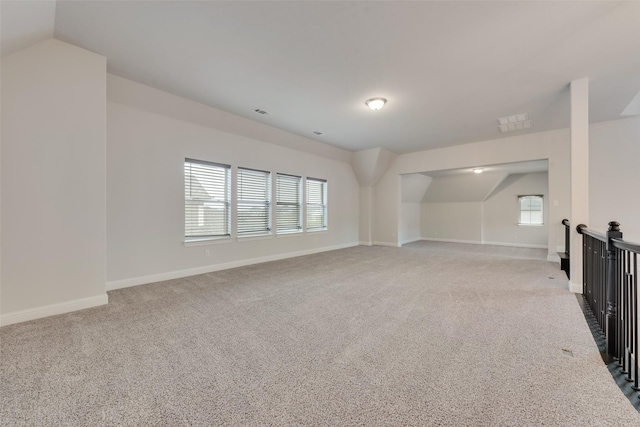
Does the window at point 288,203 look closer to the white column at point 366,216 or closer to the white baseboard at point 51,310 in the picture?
the white column at point 366,216

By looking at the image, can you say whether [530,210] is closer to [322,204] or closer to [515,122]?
[515,122]

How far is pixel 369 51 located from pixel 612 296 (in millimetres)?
3016

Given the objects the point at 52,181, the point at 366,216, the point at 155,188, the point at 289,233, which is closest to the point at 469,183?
the point at 366,216

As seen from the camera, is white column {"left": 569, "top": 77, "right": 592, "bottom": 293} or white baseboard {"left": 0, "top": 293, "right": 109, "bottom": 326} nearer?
white baseboard {"left": 0, "top": 293, "right": 109, "bottom": 326}

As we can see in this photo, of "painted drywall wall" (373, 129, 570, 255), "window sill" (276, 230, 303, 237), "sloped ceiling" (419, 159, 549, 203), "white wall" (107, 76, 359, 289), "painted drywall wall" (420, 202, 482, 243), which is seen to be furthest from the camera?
"painted drywall wall" (420, 202, 482, 243)

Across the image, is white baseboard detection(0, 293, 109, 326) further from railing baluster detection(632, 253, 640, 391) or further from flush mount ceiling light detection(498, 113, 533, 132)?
flush mount ceiling light detection(498, 113, 533, 132)

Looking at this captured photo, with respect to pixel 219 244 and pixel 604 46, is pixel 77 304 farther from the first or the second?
pixel 604 46

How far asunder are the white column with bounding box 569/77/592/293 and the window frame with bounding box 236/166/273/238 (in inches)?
194

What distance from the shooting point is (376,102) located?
3.97m

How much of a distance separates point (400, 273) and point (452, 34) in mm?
3421

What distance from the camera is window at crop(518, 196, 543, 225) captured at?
8.15 meters

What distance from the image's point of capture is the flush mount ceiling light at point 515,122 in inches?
186

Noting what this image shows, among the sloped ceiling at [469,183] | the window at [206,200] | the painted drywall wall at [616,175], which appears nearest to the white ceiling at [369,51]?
the painted drywall wall at [616,175]

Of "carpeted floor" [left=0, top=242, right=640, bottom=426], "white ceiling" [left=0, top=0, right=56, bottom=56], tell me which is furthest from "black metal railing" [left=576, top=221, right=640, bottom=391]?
"white ceiling" [left=0, top=0, right=56, bottom=56]
